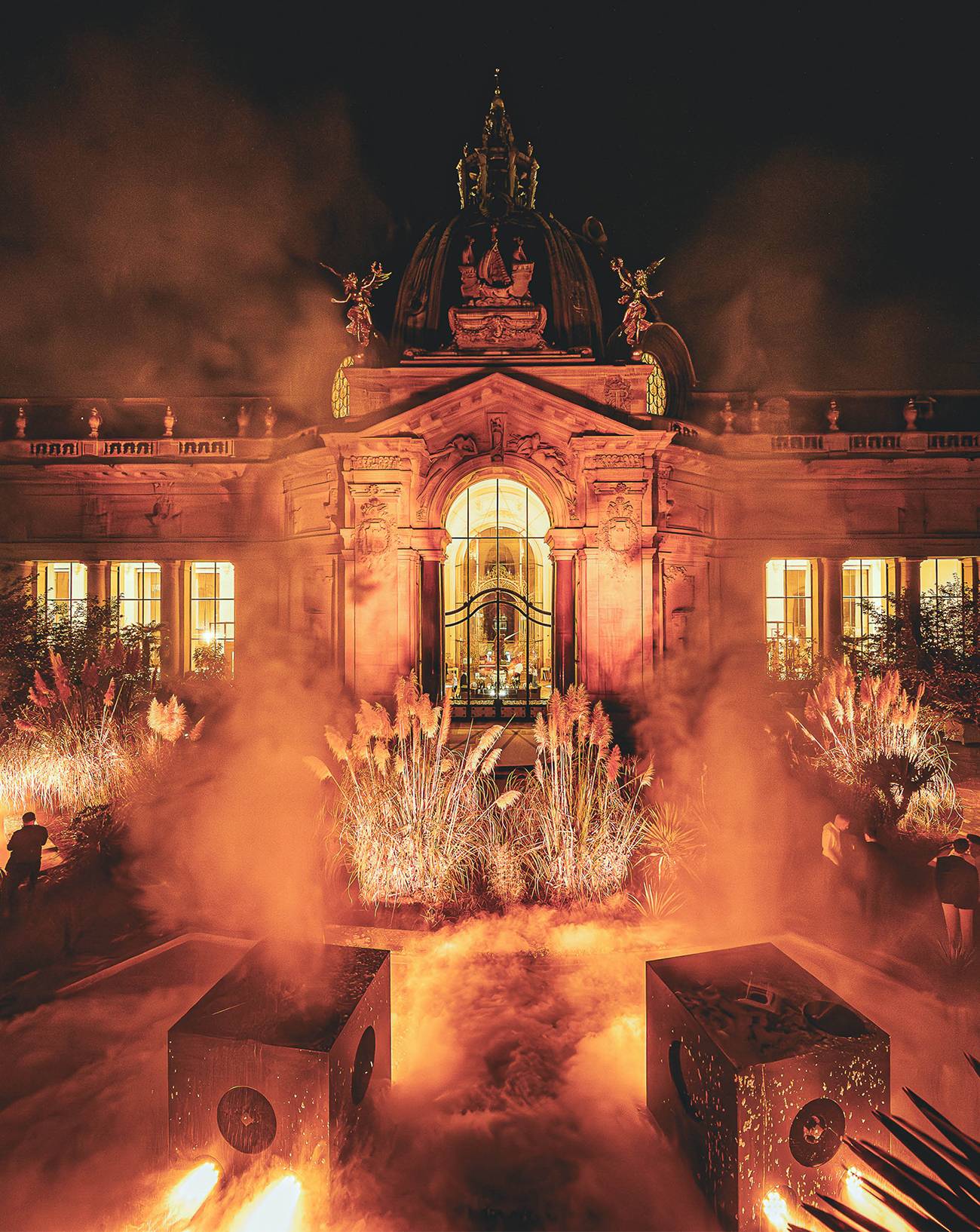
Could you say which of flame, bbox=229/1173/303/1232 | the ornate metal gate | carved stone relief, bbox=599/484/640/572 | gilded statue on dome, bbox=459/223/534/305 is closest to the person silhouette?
flame, bbox=229/1173/303/1232

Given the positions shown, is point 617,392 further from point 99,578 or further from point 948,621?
point 99,578

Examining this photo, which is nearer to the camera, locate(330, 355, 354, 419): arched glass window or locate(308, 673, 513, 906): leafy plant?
locate(308, 673, 513, 906): leafy plant

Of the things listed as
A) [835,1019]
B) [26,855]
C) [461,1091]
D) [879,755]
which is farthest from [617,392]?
[461,1091]

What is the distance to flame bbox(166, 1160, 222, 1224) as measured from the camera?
3.00m

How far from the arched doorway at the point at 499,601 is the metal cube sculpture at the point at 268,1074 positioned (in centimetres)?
997

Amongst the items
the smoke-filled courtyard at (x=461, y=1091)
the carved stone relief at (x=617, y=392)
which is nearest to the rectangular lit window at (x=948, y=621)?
the carved stone relief at (x=617, y=392)

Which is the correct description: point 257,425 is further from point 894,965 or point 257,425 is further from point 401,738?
point 894,965

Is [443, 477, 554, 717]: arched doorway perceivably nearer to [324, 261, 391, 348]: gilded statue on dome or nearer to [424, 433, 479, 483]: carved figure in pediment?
[424, 433, 479, 483]: carved figure in pediment

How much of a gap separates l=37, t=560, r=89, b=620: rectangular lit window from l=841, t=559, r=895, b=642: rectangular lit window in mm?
23981

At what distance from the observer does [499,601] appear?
14.4 metres

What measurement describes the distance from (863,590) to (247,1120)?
23.2m

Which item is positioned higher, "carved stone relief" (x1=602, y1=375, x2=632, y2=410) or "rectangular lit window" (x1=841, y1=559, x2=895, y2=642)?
"carved stone relief" (x1=602, y1=375, x2=632, y2=410)

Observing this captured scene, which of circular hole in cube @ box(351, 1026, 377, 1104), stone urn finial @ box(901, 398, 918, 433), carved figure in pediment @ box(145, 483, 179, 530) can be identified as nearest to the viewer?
circular hole in cube @ box(351, 1026, 377, 1104)

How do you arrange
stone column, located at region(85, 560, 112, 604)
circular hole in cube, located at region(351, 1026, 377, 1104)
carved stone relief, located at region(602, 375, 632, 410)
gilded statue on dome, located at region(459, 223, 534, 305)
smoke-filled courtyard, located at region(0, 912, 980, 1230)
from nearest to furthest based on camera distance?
1. smoke-filled courtyard, located at region(0, 912, 980, 1230)
2. circular hole in cube, located at region(351, 1026, 377, 1104)
3. carved stone relief, located at region(602, 375, 632, 410)
4. gilded statue on dome, located at region(459, 223, 534, 305)
5. stone column, located at region(85, 560, 112, 604)
